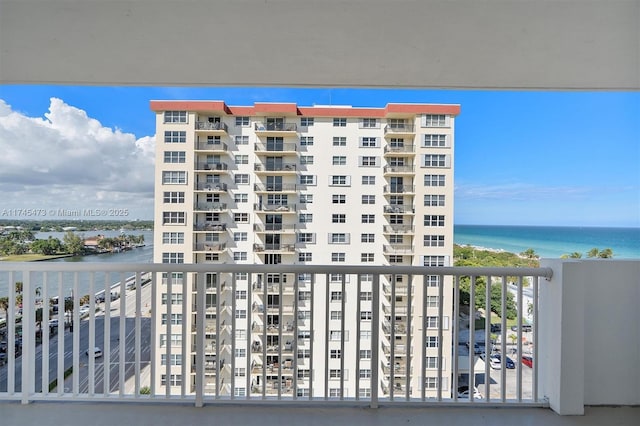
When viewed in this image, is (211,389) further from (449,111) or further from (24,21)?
(449,111)

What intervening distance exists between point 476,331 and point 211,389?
5.33 feet

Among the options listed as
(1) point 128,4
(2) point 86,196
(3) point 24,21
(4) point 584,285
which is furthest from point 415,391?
(3) point 24,21

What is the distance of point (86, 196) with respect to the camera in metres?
2.59

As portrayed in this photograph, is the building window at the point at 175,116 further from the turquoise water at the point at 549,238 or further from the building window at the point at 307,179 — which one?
the turquoise water at the point at 549,238

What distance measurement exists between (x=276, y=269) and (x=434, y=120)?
223cm

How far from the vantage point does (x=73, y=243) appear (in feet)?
7.59

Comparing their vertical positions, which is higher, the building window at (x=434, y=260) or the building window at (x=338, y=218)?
the building window at (x=338, y=218)

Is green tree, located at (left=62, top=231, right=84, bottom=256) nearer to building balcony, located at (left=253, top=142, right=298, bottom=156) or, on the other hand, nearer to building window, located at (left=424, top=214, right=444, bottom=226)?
building balcony, located at (left=253, top=142, right=298, bottom=156)

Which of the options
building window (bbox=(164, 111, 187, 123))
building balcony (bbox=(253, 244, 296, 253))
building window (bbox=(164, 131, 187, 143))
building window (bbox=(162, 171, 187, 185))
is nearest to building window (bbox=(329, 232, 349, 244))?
building balcony (bbox=(253, 244, 296, 253))

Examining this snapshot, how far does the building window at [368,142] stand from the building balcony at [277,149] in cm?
63

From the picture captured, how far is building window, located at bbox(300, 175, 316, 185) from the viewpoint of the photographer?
296 centimetres

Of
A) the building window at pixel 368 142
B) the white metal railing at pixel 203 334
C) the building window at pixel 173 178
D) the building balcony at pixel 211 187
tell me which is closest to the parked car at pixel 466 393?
the white metal railing at pixel 203 334

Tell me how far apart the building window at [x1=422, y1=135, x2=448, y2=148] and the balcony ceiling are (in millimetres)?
945

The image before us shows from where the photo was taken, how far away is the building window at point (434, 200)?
9.31 ft
